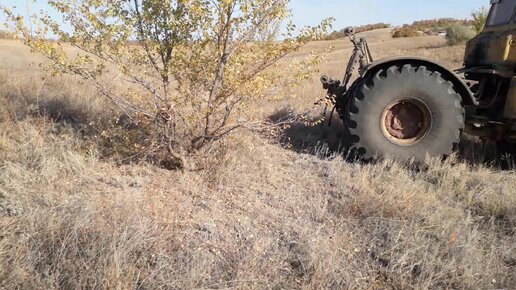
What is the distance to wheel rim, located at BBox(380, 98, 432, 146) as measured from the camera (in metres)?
4.98

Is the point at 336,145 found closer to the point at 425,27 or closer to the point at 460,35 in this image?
the point at 460,35

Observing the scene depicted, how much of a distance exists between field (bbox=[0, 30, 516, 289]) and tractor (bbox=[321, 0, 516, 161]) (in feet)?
0.94

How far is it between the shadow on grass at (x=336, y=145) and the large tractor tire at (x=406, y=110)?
15.0 inches

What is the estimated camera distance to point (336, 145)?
19.0 ft

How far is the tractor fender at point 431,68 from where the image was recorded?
4910 mm

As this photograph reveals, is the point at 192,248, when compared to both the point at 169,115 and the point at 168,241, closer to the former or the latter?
the point at 168,241

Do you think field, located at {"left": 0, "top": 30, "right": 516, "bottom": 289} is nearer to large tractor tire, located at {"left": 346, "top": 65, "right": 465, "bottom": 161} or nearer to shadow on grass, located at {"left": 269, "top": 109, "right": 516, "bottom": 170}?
shadow on grass, located at {"left": 269, "top": 109, "right": 516, "bottom": 170}

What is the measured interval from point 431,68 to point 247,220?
3.01m

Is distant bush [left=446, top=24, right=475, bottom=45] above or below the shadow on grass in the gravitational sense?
above

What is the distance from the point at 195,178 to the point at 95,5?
1.87 m

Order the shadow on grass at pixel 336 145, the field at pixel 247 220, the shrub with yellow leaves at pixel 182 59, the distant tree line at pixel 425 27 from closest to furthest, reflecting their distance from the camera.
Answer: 1. the field at pixel 247 220
2. the shrub with yellow leaves at pixel 182 59
3. the shadow on grass at pixel 336 145
4. the distant tree line at pixel 425 27

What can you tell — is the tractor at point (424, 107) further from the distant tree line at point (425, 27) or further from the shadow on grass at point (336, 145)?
the distant tree line at point (425, 27)

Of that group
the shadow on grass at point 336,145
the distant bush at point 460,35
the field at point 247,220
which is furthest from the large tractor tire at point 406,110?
the distant bush at point 460,35

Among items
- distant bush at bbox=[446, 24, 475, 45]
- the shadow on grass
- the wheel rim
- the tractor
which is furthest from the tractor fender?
distant bush at bbox=[446, 24, 475, 45]
